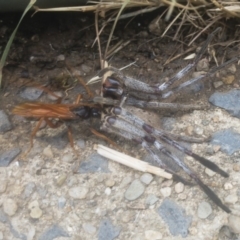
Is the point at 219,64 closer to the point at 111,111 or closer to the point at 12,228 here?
the point at 111,111

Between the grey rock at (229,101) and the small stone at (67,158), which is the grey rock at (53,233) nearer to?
the small stone at (67,158)

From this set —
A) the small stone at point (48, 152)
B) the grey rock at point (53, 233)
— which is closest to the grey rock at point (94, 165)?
the small stone at point (48, 152)

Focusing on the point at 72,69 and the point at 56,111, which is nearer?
the point at 56,111

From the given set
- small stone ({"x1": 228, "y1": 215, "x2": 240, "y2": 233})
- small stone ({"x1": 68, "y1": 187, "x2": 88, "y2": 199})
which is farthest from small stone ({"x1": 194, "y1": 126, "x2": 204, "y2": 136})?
small stone ({"x1": 68, "y1": 187, "x2": 88, "y2": 199})

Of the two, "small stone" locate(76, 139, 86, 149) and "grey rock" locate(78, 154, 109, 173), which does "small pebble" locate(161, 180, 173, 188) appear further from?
"small stone" locate(76, 139, 86, 149)

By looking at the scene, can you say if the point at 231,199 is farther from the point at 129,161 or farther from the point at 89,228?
the point at 89,228

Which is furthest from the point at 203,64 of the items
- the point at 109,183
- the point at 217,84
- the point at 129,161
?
the point at 109,183
